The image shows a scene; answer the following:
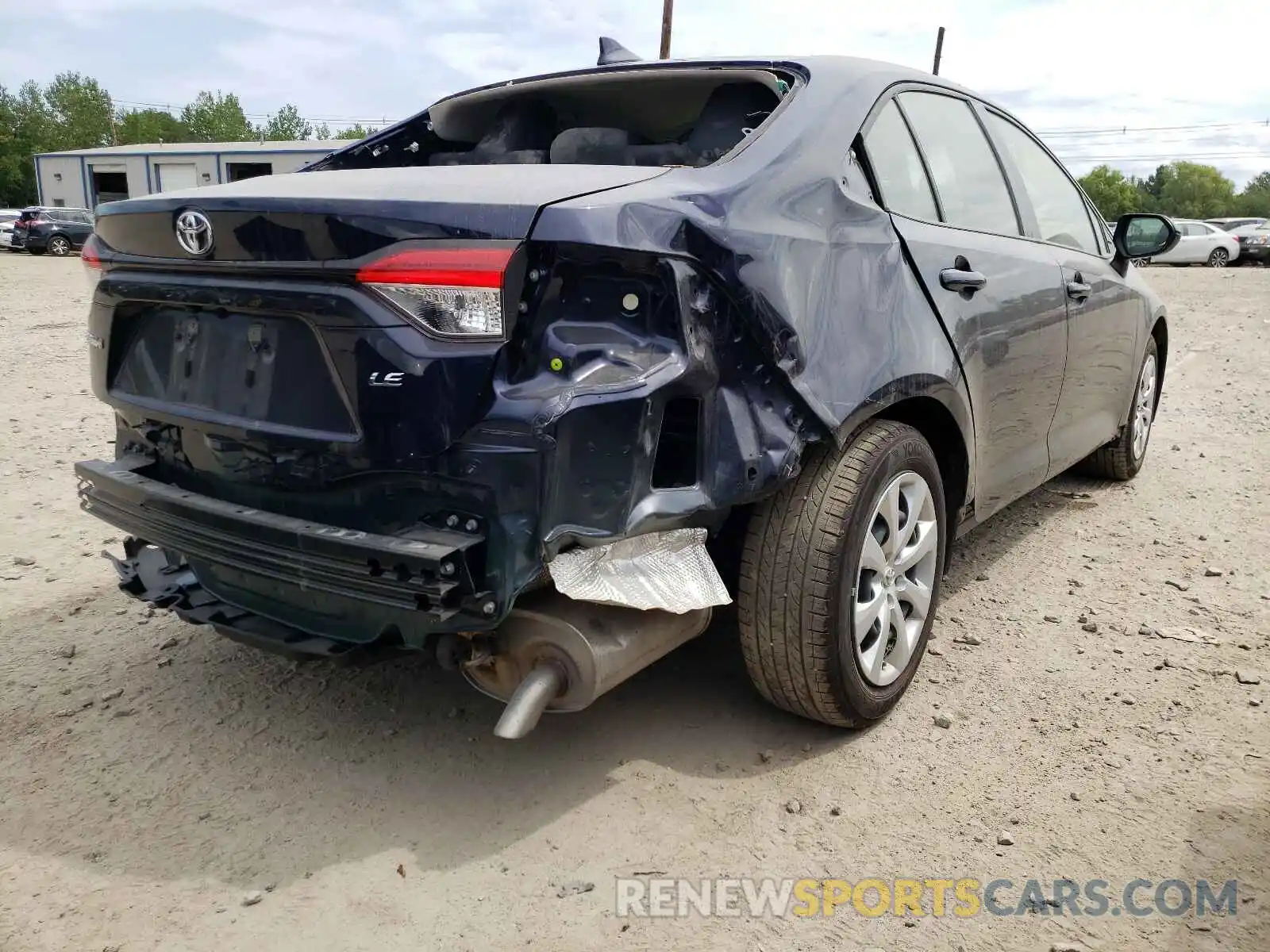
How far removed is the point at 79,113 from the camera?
75.6 m

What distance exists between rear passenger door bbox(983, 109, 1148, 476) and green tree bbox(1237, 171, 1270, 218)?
104396mm

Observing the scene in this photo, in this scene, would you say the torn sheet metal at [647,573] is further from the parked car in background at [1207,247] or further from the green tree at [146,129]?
the green tree at [146,129]

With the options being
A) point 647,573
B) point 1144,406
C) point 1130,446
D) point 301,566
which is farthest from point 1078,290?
point 301,566

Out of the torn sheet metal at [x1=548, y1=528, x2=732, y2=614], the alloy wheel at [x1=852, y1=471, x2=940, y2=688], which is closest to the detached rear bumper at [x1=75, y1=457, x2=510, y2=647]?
the torn sheet metal at [x1=548, y1=528, x2=732, y2=614]

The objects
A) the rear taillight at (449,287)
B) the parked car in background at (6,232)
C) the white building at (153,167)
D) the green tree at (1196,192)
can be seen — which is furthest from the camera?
the green tree at (1196,192)

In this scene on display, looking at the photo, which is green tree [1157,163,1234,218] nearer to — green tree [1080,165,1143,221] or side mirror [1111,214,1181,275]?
green tree [1080,165,1143,221]

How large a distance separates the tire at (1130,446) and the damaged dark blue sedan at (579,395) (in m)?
2.29

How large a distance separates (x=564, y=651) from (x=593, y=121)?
2168 millimetres

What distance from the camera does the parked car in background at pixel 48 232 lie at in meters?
29.2

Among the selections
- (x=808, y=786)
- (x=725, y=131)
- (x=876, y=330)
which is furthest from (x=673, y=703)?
(x=725, y=131)

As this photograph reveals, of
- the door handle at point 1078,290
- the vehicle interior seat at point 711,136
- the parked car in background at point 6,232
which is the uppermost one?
the vehicle interior seat at point 711,136

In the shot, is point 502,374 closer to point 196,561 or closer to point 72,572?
point 196,561

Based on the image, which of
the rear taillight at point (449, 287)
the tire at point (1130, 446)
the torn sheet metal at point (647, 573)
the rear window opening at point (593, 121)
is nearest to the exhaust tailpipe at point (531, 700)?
the torn sheet metal at point (647, 573)

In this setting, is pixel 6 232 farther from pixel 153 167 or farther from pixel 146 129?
pixel 146 129
